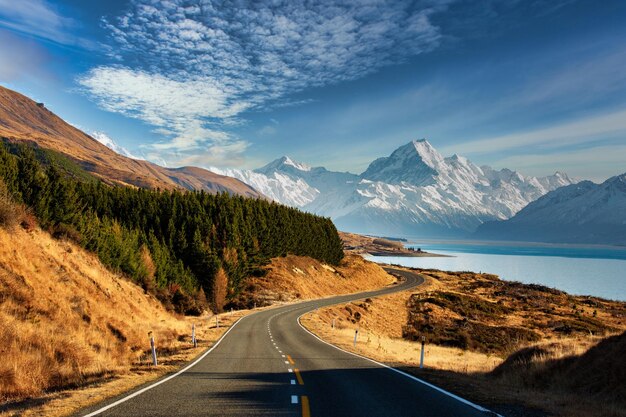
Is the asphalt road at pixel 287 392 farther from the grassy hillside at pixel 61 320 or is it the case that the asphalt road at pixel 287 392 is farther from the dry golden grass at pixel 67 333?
the grassy hillside at pixel 61 320

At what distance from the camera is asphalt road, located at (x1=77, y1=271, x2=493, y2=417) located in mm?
10102

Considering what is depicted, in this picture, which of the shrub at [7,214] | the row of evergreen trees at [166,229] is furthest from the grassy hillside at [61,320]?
the row of evergreen trees at [166,229]

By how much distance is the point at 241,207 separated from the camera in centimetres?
8038

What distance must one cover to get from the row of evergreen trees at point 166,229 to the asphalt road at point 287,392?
2365 centimetres

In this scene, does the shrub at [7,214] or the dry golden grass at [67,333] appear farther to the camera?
the shrub at [7,214]

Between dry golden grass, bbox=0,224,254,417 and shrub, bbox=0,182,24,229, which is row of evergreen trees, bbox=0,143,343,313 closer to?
dry golden grass, bbox=0,224,254,417

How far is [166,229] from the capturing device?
6391cm

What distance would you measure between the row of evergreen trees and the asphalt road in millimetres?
23645

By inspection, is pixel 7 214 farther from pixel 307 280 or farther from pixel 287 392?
pixel 307 280

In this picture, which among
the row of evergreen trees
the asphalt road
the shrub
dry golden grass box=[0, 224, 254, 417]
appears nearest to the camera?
the asphalt road

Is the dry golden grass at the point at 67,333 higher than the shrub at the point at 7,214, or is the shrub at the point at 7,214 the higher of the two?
the shrub at the point at 7,214

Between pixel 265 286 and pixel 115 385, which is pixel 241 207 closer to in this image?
pixel 265 286

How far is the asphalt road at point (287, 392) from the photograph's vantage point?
1010 centimetres

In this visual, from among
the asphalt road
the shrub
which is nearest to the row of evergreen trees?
the shrub
